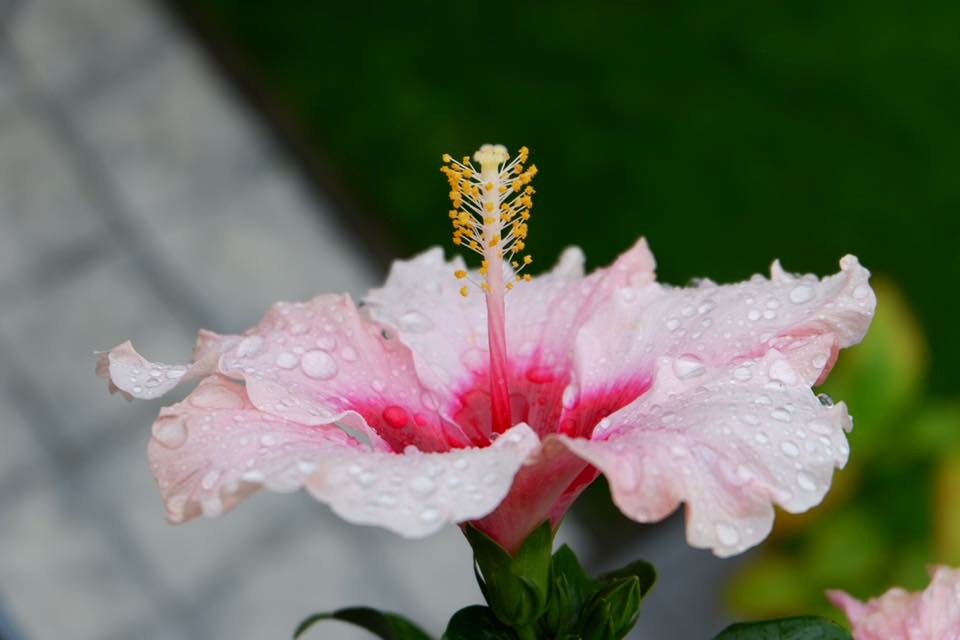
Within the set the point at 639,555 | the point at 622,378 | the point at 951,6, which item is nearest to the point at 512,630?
the point at 622,378

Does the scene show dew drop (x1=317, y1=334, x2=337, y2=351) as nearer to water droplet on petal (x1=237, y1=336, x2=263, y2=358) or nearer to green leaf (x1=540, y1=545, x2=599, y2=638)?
water droplet on petal (x1=237, y1=336, x2=263, y2=358)

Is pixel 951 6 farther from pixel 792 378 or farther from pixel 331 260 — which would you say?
pixel 792 378

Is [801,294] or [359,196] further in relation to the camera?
[359,196]

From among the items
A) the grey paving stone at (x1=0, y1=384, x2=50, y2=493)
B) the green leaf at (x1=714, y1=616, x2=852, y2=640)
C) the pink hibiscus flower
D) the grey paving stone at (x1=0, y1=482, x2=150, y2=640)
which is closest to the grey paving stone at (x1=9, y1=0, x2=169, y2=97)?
the grey paving stone at (x1=0, y1=384, x2=50, y2=493)

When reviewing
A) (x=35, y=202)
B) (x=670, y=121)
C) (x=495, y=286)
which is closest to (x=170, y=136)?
(x=35, y=202)

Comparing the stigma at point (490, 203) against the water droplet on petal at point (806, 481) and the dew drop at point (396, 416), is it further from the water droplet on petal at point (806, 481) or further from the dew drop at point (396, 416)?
the water droplet on petal at point (806, 481)

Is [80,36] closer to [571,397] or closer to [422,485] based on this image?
[571,397]
